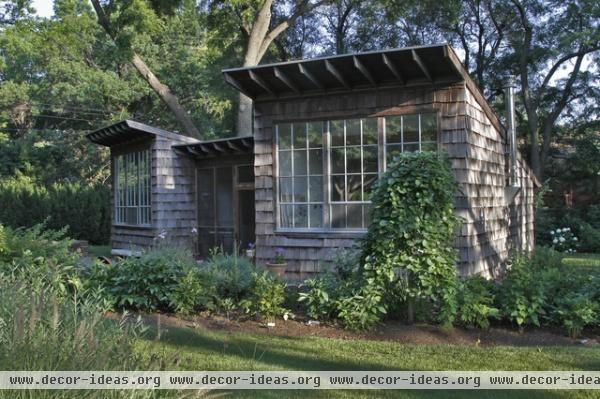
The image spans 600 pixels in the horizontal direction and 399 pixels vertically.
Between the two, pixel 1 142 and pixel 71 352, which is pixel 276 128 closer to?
pixel 71 352

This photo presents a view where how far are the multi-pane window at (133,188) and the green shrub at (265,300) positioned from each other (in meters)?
8.29

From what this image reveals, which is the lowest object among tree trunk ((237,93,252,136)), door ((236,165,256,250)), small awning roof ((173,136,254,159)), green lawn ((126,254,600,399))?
green lawn ((126,254,600,399))

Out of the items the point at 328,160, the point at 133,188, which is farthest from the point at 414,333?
the point at 133,188

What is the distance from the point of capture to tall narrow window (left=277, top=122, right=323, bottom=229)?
9.45 meters

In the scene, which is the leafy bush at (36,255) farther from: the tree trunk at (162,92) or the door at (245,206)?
the tree trunk at (162,92)

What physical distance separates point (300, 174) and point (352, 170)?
0.94 metres

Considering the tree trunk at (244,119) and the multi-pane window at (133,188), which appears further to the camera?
the tree trunk at (244,119)

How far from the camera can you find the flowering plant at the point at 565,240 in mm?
17261

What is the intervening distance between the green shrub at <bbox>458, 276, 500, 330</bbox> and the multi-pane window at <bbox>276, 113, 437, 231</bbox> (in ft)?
10.0

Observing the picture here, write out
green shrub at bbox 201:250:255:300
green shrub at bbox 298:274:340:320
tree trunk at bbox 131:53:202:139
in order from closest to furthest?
1. green shrub at bbox 298:274:340:320
2. green shrub at bbox 201:250:255:300
3. tree trunk at bbox 131:53:202:139

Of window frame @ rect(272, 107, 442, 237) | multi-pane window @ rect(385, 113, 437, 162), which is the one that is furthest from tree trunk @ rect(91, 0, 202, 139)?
multi-pane window @ rect(385, 113, 437, 162)

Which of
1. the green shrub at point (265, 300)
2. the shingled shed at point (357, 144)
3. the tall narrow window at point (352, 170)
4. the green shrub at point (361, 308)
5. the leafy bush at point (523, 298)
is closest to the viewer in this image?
the leafy bush at point (523, 298)

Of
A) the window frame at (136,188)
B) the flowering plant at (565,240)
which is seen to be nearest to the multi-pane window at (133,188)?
the window frame at (136,188)

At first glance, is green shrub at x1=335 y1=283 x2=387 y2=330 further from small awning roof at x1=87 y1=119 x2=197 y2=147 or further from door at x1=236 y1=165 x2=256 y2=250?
small awning roof at x1=87 y1=119 x2=197 y2=147
